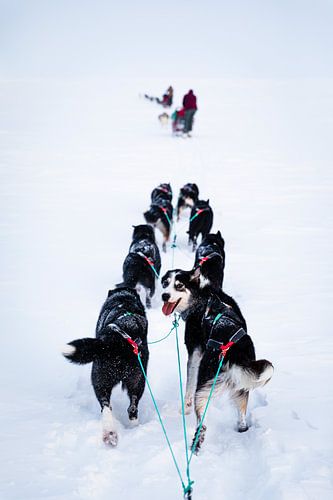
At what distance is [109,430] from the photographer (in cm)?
253

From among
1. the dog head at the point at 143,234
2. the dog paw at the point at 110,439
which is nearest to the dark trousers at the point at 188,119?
the dog head at the point at 143,234

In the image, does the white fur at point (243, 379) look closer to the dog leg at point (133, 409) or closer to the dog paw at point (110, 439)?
the dog leg at point (133, 409)

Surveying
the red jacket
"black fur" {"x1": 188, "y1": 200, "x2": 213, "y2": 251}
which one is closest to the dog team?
"black fur" {"x1": 188, "y1": 200, "x2": 213, "y2": 251}

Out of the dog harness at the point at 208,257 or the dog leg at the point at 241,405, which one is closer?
the dog leg at the point at 241,405

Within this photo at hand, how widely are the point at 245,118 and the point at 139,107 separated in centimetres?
694

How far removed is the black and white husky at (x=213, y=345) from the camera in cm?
246

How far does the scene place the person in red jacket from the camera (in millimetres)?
14930

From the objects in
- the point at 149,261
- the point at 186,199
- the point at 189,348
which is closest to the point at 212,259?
the point at 149,261

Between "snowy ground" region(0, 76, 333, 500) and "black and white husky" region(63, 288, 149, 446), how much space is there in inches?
6.9

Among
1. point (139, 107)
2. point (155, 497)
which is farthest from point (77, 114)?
point (155, 497)

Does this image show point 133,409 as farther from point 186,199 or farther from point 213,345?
point 186,199

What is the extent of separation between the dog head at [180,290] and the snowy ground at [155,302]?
0.79 meters

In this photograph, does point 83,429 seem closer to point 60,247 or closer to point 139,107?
point 60,247

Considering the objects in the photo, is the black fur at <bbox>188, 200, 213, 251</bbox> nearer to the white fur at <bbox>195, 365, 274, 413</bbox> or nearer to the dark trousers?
the white fur at <bbox>195, 365, 274, 413</bbox>
